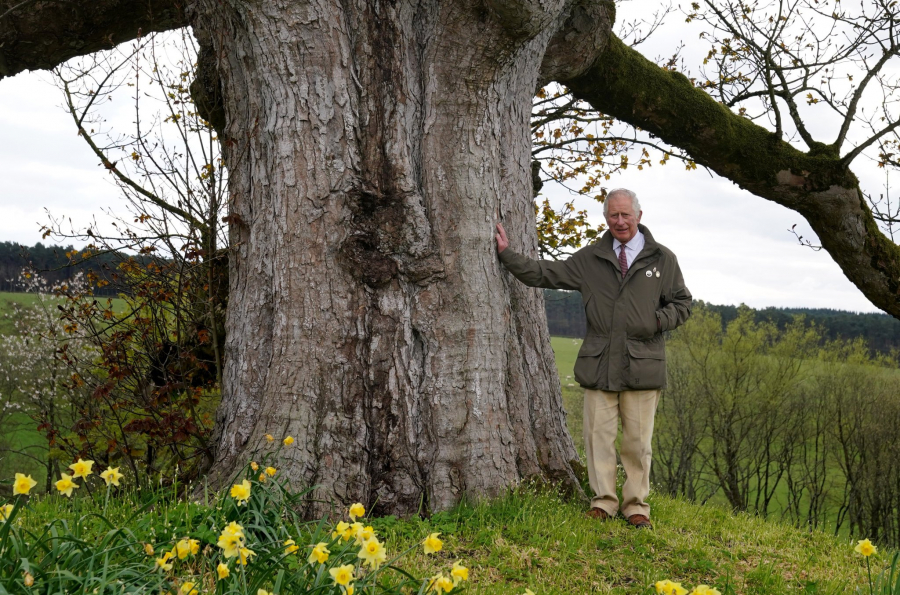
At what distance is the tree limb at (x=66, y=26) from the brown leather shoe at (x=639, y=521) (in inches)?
224

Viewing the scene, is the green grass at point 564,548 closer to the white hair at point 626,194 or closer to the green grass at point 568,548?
the green grass at point 568,548

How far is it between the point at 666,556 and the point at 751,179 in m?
5.51

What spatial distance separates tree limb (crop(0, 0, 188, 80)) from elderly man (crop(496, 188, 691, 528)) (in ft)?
14.0

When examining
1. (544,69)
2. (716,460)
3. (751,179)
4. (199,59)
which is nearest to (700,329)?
(716,460)

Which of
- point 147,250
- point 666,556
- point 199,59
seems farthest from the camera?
point 147,250

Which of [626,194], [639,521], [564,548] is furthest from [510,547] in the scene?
[626,194]

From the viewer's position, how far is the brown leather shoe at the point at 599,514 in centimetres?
500

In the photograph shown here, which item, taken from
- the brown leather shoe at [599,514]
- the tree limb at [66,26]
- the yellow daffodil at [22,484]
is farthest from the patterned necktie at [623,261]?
the tree limb at [66,26]

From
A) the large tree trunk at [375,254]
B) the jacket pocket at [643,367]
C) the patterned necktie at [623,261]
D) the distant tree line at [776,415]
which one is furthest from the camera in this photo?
the distant tree line at [776,415]

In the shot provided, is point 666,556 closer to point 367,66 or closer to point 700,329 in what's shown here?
point 367,66

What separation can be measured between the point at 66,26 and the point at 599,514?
259 inches

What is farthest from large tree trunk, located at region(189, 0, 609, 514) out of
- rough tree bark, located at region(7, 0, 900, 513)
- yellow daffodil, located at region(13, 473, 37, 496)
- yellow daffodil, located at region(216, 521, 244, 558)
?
yellow daffodil, located at region(13, 473, 37, 496)

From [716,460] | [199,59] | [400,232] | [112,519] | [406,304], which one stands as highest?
[199,59]

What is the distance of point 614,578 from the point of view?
398 cm
